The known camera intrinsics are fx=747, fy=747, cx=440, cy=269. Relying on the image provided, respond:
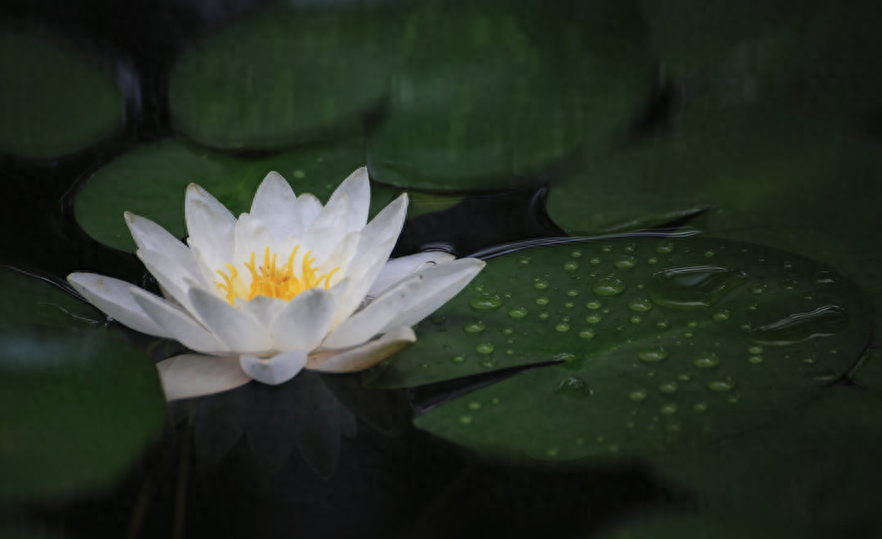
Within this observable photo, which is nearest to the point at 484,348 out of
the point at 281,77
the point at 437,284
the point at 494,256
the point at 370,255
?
the point at 437,284

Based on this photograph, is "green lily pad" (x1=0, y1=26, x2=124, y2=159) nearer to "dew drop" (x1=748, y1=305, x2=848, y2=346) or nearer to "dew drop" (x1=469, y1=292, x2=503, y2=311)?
"dew drop" (x1=469, y1=292, x2=503, y2=311)

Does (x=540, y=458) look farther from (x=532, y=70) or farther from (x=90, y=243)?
(x=532, y=70)

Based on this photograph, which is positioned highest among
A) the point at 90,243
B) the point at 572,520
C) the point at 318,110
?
the point at 318,110

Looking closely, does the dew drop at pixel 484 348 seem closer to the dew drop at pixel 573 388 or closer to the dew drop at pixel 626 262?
the dew drop at pixel 573 388

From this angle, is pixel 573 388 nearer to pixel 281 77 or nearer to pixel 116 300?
pixel 116 300

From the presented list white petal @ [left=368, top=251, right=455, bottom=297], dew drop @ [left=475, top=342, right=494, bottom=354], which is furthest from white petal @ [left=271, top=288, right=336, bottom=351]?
dew drop @ [left=475, top=342, right=494, bottom=354]

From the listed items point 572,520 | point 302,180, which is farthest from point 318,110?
point 572,520
